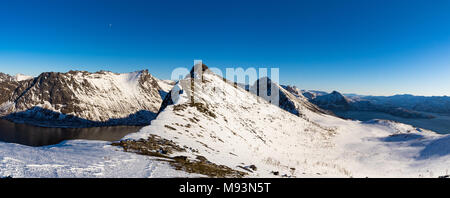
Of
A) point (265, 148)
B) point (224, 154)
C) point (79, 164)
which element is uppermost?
point (79, 164)

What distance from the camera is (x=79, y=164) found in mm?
10070

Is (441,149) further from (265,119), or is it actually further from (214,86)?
(214,86)

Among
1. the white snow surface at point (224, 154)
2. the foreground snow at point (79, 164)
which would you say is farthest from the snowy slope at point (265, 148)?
the foreground snow at point (79, 164)

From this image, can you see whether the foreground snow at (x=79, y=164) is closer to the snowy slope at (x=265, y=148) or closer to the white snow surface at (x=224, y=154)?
the white snow surface at (x=224, y=154)

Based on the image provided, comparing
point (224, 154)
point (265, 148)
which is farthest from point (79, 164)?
point (265, 148)

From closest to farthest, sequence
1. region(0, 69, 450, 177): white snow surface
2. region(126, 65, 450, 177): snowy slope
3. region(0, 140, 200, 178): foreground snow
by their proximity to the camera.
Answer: region(0, 140, 200, 178): foreground snow → region(0, 69, 450, 177): white snow surface → region(126, 65, 450, 177): snowy slope

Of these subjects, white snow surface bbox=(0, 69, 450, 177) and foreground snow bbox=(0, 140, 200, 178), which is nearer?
foreground snow bbox=(0, 140, 200, 178)

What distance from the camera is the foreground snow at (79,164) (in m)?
8.79

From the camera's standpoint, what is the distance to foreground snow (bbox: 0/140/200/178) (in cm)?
879

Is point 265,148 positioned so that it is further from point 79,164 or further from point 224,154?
point 79,164

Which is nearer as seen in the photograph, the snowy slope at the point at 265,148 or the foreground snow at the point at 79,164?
the foreground snow at the point at 79,164

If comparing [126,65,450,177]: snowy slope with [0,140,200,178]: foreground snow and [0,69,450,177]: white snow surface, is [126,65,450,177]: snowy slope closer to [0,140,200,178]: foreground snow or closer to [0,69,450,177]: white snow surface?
[0,69,450,177]: white snow surface

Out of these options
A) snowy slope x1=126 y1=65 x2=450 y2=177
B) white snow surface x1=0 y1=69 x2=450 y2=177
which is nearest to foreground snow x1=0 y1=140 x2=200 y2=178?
white snow surface x1=0 y1=69 x2=450 y2=177
